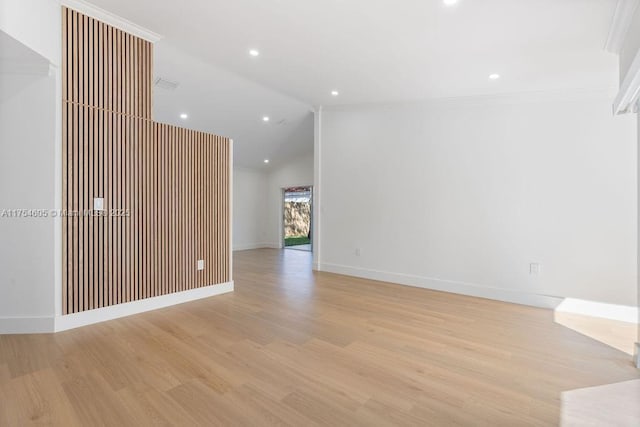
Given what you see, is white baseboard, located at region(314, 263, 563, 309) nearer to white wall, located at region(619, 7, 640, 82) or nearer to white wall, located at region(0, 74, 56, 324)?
white wall, located at region(619, 7, 640, 82)

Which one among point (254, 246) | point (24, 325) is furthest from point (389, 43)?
point (254, 246)

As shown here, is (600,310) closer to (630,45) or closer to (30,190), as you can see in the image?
(630,45)

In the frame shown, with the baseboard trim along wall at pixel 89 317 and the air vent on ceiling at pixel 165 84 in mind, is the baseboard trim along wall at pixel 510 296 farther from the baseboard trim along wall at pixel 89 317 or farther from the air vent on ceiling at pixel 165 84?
the air vent on ceiling at pixel 165 84

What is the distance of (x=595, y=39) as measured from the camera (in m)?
2.92

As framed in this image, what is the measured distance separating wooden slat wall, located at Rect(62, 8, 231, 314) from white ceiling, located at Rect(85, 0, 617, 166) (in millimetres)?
484

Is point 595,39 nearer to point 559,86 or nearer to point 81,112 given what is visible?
point 559,86

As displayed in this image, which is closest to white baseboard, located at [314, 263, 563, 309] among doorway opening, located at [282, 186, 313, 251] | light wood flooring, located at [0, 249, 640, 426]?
light wood flooring, located at [0, 249, 640, 426]

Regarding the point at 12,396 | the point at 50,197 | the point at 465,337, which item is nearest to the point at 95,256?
the point at 50,197

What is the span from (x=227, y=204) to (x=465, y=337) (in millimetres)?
3538

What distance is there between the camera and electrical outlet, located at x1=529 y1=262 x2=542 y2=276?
161 inches

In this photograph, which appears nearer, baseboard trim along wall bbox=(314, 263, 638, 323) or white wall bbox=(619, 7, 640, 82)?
white wall bbox=(619, 7, 640, 82)

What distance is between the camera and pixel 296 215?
34.4 ft

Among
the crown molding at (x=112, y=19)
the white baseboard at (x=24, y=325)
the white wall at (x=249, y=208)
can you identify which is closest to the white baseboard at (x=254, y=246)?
the white wall at (x=249, y=208)

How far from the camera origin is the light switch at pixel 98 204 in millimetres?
3156
